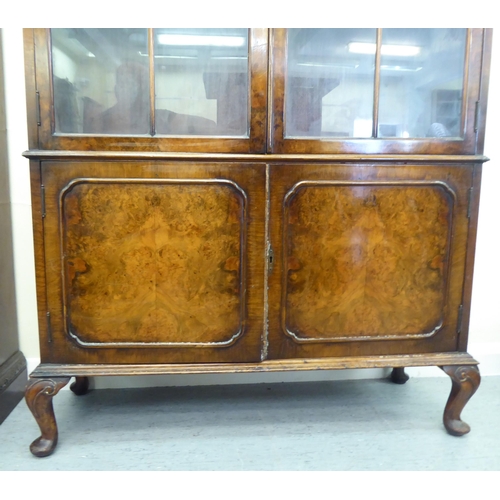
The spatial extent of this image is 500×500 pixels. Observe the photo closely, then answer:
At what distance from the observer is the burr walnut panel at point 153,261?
119 cm

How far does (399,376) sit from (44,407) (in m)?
1.20

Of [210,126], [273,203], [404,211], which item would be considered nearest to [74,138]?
[210,126]

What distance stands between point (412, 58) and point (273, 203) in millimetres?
556

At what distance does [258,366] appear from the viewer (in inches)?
50.6

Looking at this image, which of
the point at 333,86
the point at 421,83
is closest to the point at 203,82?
the point at 333,86

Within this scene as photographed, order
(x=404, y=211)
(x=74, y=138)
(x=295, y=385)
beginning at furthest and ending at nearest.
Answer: (x=295, y=385), (x=404, y=211), (x=74, y=138)

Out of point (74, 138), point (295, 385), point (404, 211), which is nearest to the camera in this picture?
point (74, 138)

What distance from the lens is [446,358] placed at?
4.41 ft

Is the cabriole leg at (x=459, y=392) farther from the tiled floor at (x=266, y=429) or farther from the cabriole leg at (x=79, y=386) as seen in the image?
the cabriole leg at (x=79, y=386)

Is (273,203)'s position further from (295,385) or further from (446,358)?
(295,385)

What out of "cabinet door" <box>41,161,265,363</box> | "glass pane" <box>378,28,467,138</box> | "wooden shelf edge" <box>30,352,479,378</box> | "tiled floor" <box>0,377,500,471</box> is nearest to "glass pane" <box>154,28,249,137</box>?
"cabinet door" <box>41,161,265,363</box>

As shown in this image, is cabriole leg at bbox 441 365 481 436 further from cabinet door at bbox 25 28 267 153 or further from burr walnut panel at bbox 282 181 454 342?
cabinet door at bbox 25 28 267 153

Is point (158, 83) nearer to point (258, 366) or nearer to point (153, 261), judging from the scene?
point (153, 261)

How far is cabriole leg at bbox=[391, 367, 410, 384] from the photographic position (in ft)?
5.71
